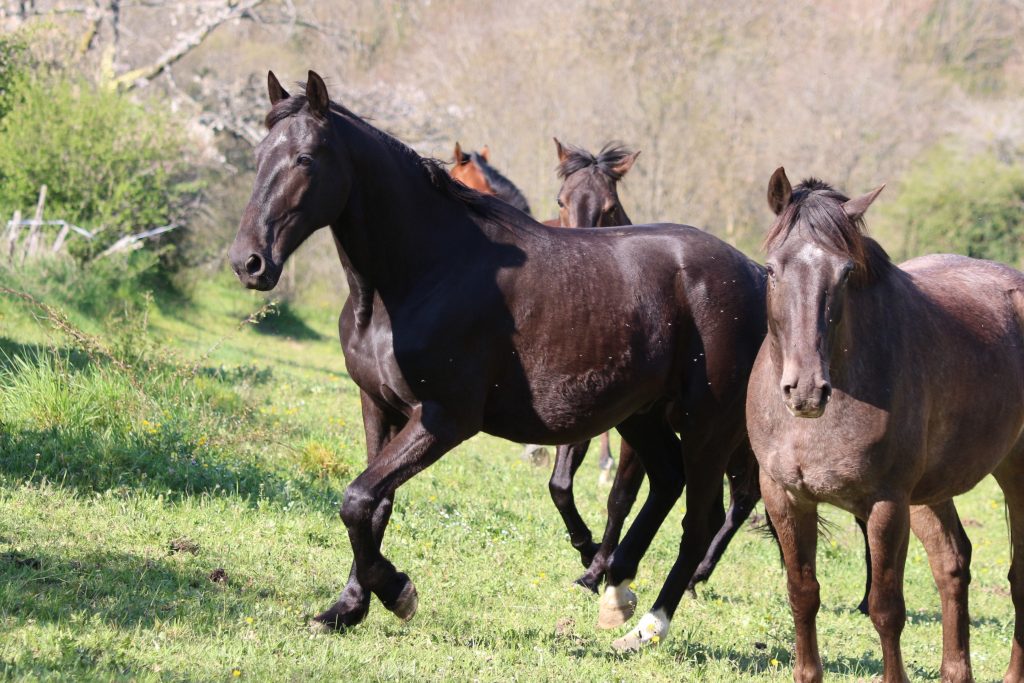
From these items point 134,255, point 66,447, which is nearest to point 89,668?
point 66,447

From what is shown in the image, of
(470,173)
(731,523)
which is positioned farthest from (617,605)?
(470,173)

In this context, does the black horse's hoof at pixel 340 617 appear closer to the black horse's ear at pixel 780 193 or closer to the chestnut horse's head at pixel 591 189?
the black horse's ear at pixel 780 193

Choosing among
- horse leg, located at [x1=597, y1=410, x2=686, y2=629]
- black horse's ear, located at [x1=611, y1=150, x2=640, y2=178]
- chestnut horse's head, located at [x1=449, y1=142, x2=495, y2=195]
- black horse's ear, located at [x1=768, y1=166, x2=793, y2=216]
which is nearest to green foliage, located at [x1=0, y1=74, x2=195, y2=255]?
chestnut horse's head, located at [x1=449, y1=142, x2=495, y2=195]

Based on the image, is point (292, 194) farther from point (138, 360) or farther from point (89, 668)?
point (138, 360)

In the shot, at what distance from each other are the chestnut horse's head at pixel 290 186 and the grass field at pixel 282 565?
154 centimetres

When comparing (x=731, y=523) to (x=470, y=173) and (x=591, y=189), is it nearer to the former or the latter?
(x=591, y=189)

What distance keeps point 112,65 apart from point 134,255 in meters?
8.54

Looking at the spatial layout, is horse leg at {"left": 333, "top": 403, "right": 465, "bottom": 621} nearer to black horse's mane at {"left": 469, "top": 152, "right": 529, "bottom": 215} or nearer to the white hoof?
the white hoof

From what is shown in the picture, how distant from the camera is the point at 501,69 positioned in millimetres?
32250

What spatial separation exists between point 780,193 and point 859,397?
2.86 ft

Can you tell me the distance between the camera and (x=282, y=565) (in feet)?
19.5

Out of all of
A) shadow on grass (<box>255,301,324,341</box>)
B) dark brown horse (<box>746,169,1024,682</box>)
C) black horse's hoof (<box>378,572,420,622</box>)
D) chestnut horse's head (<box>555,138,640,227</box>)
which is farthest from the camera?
shadow on grass (<box>255,301,324,341</box>)

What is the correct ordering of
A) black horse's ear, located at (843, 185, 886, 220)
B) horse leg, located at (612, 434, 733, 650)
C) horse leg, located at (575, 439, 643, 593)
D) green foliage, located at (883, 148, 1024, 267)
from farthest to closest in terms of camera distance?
green foliage, located at (883, 148, 1024, 267)
horse leg, located at (575, 439, 643, 593)
horse leg, located at (612, 434, 733, 650)
black horse's ear, located at (843, 185, 886, 220)

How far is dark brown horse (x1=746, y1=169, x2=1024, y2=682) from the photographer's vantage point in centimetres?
425
